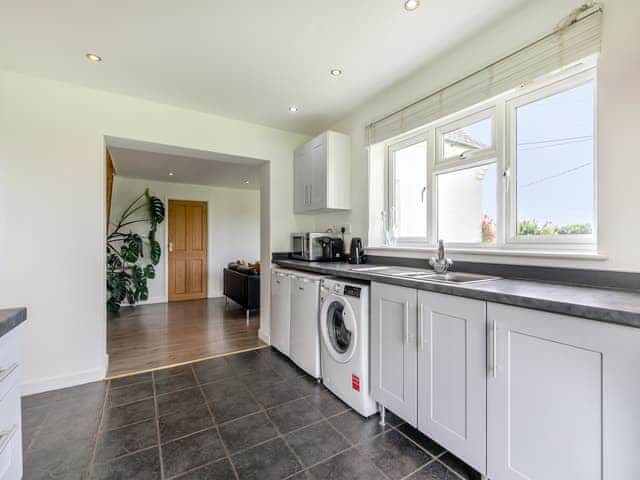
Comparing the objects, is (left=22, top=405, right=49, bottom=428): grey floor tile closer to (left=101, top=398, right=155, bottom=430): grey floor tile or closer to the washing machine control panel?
(left=101, top=398, right=155, bottom=430): grey floor tile

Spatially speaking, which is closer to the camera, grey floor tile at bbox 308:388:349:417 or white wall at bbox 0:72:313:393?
grey floor tile at bbox 308:388:349:417

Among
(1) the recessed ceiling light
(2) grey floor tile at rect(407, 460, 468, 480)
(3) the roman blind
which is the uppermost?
(1) the recessed ceiling light

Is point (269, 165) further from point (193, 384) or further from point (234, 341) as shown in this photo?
point (193, 384)

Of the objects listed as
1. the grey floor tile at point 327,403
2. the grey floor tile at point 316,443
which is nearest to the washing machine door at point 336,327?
the grey floor tile at point 327,403

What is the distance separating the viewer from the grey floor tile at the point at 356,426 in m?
1.73

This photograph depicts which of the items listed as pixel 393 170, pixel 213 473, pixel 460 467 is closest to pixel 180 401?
pixel 213 473

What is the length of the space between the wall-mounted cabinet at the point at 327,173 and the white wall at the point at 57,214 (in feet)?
5.13

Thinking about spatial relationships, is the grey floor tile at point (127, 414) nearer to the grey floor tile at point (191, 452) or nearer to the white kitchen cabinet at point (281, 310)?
the grey floor tile at point (191, 452)

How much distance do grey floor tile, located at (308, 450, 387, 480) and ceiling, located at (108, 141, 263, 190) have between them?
9.35ft

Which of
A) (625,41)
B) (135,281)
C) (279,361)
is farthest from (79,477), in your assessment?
(135,281)

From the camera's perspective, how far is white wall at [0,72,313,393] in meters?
2.23

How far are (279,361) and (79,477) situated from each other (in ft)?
5.26

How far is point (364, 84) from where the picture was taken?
248 centimetres

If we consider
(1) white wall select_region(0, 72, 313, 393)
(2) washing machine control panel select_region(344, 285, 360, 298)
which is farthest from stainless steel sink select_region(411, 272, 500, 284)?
(1) white wall select_region(0, 72, 313, 393)
